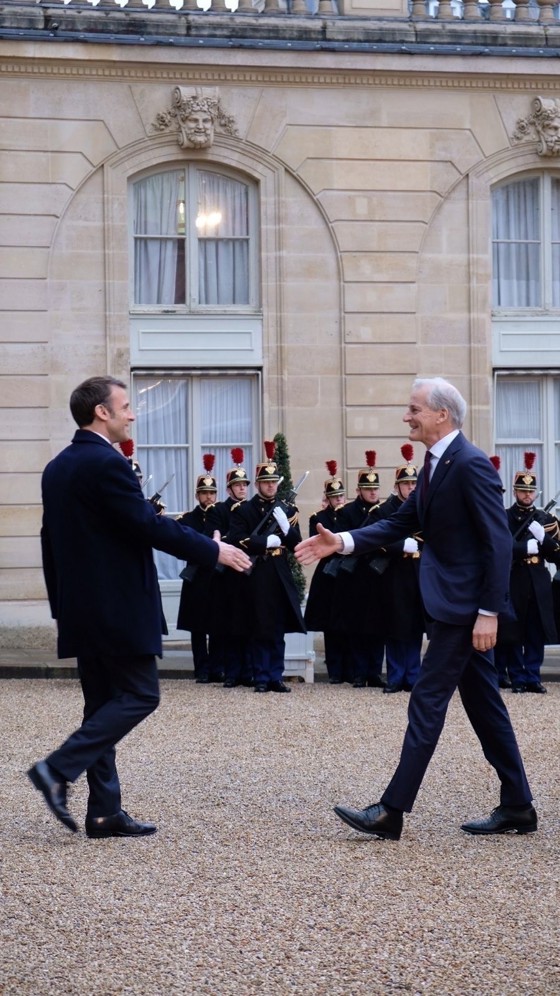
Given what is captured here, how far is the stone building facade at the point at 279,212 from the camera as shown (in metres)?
16.0

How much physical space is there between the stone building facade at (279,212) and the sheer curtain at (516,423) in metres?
0.09

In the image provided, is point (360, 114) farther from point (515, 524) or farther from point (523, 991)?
point (523, 991)

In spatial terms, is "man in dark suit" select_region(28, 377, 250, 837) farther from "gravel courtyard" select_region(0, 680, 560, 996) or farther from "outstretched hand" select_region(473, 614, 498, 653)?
"outstretched hand" select_region(473, 614, 498, 653)

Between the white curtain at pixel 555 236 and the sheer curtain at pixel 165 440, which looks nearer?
the sheer curtain at pixel 165 440

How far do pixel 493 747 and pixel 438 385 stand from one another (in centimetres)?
149

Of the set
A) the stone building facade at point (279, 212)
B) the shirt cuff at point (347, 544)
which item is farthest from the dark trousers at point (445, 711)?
the stone building facade at point (279, 212)

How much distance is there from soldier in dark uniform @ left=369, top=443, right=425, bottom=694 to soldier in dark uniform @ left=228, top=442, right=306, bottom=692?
28.0 inches

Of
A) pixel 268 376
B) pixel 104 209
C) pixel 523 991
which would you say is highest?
pixel 104 209

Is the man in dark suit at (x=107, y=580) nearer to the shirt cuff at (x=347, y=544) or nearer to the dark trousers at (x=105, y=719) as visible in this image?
the dark trousers at (x=105, y=719)

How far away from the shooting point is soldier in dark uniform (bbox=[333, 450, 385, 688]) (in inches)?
520

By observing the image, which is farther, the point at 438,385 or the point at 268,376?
→ the point at 268,376

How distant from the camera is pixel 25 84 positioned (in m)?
16.0

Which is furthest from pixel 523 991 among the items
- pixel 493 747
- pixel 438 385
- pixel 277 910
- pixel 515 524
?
pixel 515 524

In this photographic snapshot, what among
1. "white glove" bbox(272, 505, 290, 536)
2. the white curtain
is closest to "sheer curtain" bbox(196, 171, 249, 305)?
the white curtain
